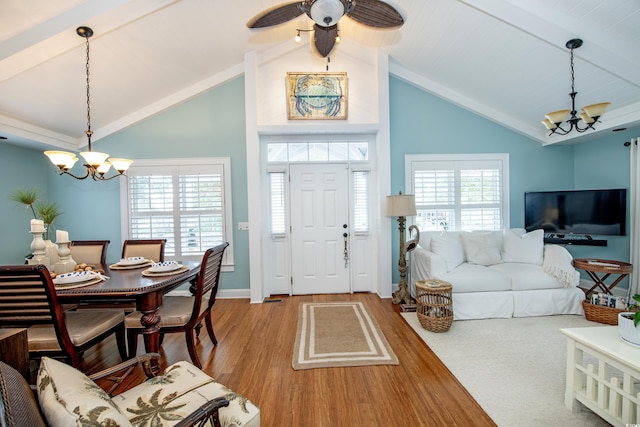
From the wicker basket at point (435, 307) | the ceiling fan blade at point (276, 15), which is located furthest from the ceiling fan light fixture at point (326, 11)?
the wicker basket at point (435, 307)

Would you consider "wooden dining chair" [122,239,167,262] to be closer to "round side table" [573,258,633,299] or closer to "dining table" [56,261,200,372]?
"dining table" [56,261,200,372]

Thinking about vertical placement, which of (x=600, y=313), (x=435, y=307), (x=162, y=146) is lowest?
(x=600, y=313)

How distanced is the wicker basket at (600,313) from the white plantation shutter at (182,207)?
4.53 metres

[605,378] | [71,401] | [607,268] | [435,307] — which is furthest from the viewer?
[607,268]

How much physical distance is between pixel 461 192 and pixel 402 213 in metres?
1.44

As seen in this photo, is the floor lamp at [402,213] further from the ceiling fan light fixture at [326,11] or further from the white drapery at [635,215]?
the white drapery at [635,215]

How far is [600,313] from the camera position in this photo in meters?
2.89

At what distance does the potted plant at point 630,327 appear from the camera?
155cm

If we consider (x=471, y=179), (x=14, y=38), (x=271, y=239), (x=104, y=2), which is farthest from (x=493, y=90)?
(x=14, y=38)

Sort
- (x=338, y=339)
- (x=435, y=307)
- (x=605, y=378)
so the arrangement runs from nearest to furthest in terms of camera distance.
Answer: (x=605, y=378) → (x=338, y=339) → (x=435, y=307)

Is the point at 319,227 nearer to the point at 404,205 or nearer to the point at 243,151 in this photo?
the point at 404,205

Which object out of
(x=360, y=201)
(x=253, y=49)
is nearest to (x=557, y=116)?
(x=360, y=201)

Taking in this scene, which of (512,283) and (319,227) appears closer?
(512,283)

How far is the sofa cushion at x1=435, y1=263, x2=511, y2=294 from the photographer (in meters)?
3.13
